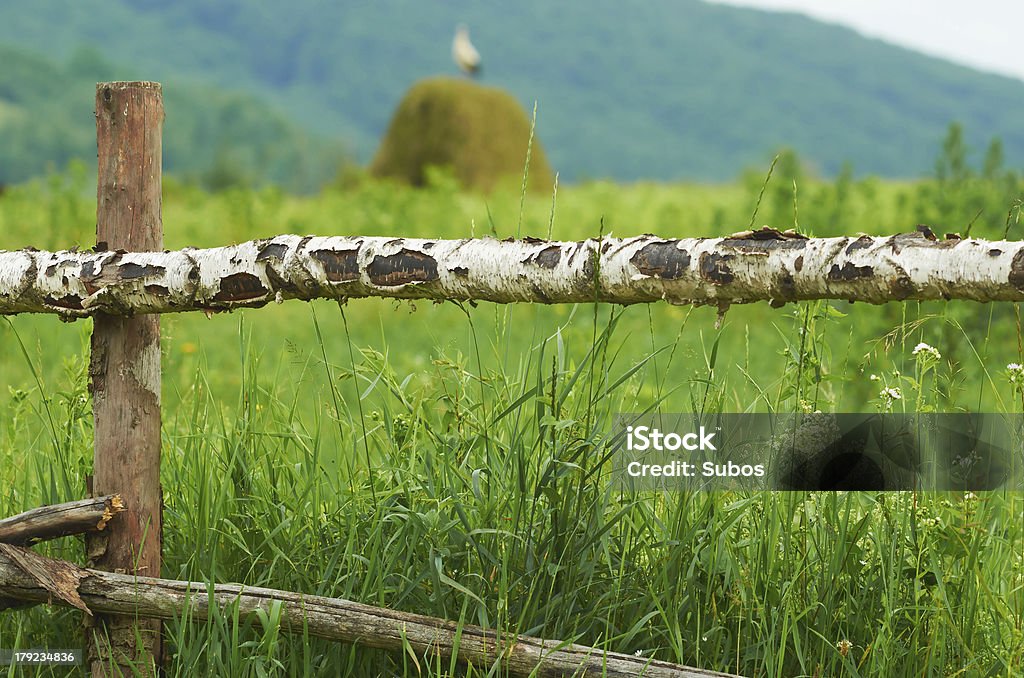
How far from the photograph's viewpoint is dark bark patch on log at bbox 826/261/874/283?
203cm

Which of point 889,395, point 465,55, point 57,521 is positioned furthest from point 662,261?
point 465,55

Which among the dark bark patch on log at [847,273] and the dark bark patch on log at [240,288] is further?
the dark bark patch on log at [240,288]

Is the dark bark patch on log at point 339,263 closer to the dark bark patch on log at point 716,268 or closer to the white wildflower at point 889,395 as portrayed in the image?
the dark bark patch on log at point 716,268

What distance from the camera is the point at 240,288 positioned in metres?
2.49

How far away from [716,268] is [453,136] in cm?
1993

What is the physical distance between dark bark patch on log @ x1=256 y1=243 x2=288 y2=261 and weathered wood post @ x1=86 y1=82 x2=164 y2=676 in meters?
0.46

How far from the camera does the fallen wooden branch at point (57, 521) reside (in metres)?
2.59

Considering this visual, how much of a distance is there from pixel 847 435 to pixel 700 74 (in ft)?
323

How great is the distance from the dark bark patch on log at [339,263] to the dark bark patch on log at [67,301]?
0.69m

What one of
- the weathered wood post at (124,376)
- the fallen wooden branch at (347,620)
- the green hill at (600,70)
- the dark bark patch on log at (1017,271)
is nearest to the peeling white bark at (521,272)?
the dark bark patch on log at (1017,271)

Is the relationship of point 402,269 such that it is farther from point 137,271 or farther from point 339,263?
point 137,271

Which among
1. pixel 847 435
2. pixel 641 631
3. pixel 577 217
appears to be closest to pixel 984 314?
pixel 847 435

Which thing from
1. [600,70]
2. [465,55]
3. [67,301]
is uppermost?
[600,70]

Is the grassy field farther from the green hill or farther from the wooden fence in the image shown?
the green hill
